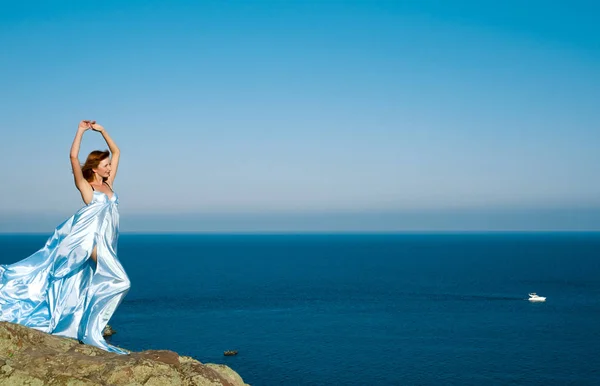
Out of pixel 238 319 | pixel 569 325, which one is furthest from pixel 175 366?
pixel 569 325

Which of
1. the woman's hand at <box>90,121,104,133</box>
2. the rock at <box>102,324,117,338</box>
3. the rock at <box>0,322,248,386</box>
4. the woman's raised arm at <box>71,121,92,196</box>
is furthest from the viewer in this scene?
the rock at <box>102,324,117,338</box>

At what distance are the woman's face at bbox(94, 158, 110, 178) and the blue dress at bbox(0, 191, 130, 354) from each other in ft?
0.99

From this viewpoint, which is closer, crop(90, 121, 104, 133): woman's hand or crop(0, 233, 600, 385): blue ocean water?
crop(90, 121, 104, 133): woman's hand

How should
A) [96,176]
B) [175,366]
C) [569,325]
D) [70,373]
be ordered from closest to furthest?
[70,373] < [175,366] < [96,176] < [569,325]

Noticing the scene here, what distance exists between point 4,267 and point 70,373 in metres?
2.82

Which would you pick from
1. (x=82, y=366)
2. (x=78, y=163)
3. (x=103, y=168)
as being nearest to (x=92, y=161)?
(x=103, y=168)

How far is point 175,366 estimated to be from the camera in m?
7.07

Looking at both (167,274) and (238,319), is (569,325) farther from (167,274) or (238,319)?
(167,274)

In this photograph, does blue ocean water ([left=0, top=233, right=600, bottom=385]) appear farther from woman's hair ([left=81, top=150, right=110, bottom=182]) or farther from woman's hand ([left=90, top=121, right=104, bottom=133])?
woman's hand ([left=90, top=121, right=104, bottom=133])

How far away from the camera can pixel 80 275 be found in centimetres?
848

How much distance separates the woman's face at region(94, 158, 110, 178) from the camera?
813 cm

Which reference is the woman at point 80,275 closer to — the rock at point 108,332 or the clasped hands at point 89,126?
the clasped hands at point 89,126

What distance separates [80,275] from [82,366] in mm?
2137

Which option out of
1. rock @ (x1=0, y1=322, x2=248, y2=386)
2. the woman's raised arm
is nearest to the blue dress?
the woman's raised arm
